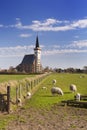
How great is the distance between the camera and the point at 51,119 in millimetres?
18094

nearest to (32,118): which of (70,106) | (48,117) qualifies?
(48,117)

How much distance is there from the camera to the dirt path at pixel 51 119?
616 inches

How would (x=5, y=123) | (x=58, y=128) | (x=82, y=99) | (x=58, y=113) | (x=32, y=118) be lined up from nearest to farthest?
(x=58, y=128) < (x=5, y=123) < (x=32, y=118) < (x=58, y=113) < (x=82, y=99)

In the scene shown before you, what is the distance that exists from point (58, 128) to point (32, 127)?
4.44ft

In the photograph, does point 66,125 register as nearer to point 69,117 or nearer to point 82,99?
point 69,117

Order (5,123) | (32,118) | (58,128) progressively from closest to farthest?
(58,128), (5,123), (32,118)

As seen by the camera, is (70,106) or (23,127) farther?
(70,106)

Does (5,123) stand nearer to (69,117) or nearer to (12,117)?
(12,117)

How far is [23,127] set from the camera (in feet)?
51.2

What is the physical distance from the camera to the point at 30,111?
70.4 feet

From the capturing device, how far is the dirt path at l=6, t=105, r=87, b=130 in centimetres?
1566

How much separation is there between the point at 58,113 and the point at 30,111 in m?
2.18

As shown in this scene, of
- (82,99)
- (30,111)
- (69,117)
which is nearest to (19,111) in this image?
(30,111)

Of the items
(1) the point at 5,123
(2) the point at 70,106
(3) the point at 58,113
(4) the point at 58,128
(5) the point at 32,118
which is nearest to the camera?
(4) the point at 58,128
